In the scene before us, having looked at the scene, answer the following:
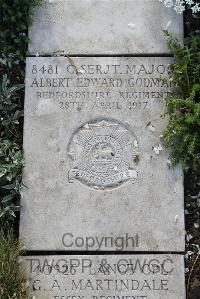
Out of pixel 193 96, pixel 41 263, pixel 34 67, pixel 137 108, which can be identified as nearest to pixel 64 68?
pixel 34 67

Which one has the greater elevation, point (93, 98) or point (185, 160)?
point (93, 98)

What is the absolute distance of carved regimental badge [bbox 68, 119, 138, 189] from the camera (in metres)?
5.24

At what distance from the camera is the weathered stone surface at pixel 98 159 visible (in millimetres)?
5137

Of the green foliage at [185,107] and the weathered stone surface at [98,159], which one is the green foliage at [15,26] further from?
the green foliage at [185,107]

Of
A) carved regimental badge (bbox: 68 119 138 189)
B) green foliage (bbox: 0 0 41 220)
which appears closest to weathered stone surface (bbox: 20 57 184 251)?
carved regimental badge (bbox: 68 119 138 189)

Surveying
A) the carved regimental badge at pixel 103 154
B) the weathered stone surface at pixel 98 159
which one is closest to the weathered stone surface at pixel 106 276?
the weathered stone surface at pixel 98 159

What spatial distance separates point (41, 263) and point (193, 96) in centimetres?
193

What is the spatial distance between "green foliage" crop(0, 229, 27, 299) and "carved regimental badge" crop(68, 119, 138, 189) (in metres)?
0.79

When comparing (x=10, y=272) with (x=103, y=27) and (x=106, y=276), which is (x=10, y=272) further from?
(x=103, y=27)

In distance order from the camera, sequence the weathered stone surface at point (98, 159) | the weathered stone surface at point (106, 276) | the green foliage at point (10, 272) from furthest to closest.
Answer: the weathered stone surface at point (98, 159), the weathered stone surface at point (106, 276), the green foliage at point (10, 272)

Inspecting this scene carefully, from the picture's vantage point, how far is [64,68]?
5.46 meters

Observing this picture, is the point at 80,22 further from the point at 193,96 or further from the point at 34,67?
the point at 193,96

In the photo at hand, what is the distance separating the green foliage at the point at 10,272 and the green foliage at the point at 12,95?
1.01 feet

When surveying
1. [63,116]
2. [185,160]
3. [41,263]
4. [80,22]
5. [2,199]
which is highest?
[80,22]
